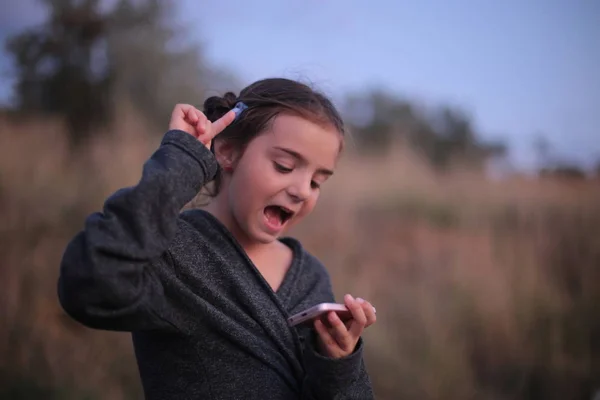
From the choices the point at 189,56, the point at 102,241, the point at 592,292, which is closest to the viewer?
the point at 102,241

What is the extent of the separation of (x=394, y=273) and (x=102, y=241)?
3.46 m

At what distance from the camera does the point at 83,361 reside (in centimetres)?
306

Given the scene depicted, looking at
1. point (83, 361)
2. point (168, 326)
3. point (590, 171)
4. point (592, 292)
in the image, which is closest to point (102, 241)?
point (168, 326)

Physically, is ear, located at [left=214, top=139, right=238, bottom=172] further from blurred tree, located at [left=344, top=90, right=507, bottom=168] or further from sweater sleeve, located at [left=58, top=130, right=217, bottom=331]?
blurred tree, located at [left=344, top=90, right=507, bottom=168]

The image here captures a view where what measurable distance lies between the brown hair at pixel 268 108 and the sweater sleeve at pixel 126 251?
36 centimetres

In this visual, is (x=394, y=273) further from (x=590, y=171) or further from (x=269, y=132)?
(x=269, y=132)

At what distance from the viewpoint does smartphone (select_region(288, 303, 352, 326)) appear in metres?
1.11

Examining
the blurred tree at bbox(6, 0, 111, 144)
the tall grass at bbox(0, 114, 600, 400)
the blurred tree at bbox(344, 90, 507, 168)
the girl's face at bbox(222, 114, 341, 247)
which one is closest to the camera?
the girl's face at bbox(222, 114, 341, 247)

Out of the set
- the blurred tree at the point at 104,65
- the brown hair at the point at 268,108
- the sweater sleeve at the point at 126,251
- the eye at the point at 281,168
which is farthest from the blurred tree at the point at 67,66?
the sweater sleeve at the point at 126,251

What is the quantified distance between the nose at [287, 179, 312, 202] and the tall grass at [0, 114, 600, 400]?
216 cm

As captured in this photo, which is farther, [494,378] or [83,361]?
[494,378]

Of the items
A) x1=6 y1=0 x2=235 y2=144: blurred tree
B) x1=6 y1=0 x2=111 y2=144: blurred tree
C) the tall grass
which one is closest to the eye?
the tall grass

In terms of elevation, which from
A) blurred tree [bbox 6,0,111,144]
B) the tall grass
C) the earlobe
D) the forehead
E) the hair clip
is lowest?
the tall grass

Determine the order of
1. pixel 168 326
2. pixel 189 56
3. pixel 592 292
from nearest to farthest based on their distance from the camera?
pixel 168 326, pixel 592 292, pixel 189 56
